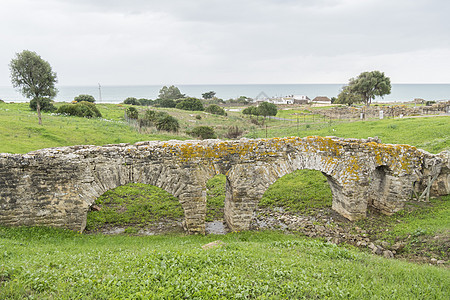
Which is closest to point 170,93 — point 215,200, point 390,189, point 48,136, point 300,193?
point 48,136

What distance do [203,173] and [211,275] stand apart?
5.51 m

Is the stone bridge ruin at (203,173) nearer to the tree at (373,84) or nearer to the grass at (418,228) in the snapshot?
the grass at (418,228)

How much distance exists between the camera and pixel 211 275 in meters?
6.41

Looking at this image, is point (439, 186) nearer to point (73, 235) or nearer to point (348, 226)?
point (348, 226)

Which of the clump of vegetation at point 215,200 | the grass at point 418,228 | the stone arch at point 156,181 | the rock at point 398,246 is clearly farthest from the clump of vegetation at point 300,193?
the stone arch at point 156,181

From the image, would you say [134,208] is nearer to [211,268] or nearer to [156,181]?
[156,181]

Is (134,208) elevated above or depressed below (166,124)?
below

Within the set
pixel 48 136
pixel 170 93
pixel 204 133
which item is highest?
pixel 170 93

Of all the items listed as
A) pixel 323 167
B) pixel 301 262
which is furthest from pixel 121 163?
pixel 323 167

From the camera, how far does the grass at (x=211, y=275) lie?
5.71 meters

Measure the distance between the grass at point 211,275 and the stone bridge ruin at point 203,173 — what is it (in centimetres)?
227

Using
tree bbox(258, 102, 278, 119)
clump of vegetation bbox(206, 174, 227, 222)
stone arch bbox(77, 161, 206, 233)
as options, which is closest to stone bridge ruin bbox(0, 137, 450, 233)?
stone arch bbox(77, 161, 206, 233)

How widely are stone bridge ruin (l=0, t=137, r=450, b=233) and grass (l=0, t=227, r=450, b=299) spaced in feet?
7.45

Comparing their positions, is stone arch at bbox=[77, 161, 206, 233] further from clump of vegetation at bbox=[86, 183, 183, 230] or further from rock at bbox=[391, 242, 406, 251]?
rock at bbox=[391, 242, 406, 251]
